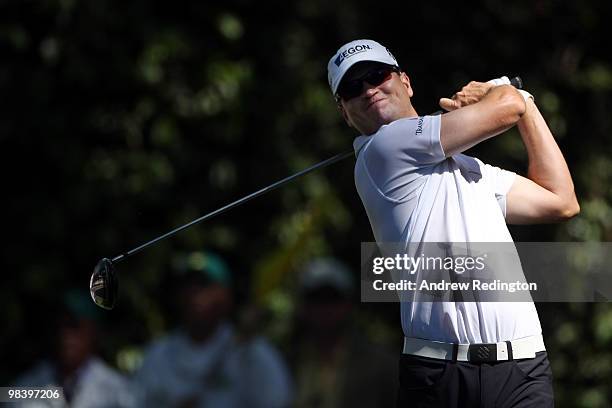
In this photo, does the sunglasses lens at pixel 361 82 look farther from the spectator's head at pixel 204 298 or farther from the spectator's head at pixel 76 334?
the spectator's head at pixel 76 334

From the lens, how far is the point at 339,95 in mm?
4047

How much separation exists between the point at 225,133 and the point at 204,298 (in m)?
3.23

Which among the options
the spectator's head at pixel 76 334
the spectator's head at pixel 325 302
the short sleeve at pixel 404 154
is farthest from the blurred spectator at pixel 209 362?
the short sleeve at pixel 404 154

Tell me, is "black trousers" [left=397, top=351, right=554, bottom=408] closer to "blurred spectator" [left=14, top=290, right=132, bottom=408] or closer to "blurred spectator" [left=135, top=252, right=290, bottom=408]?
"blurred spectator" [left=135, top=252, right=290, bottom=408]

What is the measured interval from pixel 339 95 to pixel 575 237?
5.26 meters

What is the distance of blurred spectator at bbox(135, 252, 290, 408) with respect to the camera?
5.26m

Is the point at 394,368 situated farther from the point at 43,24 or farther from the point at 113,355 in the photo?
the point at 43,24

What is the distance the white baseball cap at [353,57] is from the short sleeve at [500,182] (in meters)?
0.44

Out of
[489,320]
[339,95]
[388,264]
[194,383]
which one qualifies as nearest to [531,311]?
[489,320]

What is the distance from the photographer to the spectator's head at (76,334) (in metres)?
5.85

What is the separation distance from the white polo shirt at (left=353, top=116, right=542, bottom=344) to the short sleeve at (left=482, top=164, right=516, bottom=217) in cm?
1

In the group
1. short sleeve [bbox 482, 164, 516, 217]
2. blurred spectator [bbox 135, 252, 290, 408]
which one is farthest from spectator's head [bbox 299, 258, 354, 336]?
short sleeve [bbox 482, 164, 516, 217]

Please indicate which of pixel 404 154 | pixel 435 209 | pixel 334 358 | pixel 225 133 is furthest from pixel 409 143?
pixel 225 133

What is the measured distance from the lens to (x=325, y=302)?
5172 mm
